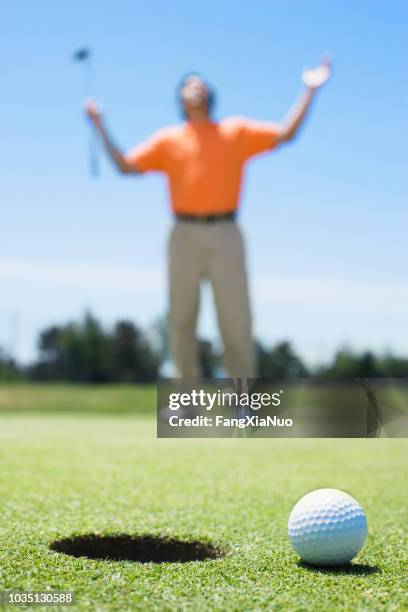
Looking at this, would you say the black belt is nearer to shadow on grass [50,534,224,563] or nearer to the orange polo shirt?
the orange polo shirt

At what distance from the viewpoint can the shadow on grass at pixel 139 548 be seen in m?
3.82

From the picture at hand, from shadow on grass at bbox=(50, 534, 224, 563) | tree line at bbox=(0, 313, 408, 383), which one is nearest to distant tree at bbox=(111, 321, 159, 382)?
tree line at bbox=(0, 313, 408, 383)

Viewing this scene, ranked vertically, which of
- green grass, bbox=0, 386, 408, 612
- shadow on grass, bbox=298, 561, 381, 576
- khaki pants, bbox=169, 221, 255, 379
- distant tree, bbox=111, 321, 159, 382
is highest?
distant tree, bbox=111, 321, 159, 382

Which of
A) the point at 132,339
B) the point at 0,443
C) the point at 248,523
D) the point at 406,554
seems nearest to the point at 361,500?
the point at 248,523

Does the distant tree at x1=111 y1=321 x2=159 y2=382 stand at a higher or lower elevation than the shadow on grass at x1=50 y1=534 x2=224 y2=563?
higher

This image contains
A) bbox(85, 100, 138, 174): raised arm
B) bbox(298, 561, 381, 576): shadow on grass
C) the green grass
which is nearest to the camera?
the green grass

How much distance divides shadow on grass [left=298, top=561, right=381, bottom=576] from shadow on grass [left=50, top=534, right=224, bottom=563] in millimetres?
562

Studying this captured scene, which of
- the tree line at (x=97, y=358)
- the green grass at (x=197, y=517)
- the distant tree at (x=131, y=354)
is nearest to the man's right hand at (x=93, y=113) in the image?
the green grass at (x=197, y=517)

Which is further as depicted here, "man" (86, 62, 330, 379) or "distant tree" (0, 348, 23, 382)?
"distant tree" (0, 348, 23, 382)

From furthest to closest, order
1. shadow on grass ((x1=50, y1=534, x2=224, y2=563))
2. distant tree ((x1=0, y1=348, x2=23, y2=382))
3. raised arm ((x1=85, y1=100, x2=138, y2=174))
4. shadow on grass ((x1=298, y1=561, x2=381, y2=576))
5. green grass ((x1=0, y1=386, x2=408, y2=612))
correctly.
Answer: distant tree ((x1=0, y1=348, x2=23, y2=382)), raised arm ((x1=85, y1=100, x2=138, y2=174)), shadow on grass ((x1=50, y1=534, x2=224, y2=563)), shadow on grass ((x1=298, y1=561, x2=381, y2=576)), green grass ((x1=0, y1=386, x2=408, y2=612))

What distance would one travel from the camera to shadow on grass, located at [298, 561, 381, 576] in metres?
3.32

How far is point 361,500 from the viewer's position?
5352 mm

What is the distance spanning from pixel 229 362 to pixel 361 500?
1502mm

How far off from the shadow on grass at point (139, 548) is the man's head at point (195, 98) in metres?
2.95
